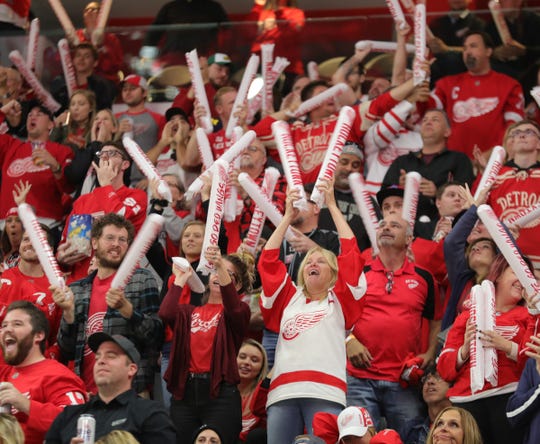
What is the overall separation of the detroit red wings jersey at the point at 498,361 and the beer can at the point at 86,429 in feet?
7.91

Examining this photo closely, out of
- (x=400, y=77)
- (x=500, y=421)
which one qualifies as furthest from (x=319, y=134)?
(x=500, y=421)

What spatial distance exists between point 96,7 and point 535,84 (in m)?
4.30

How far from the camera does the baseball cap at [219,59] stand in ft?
43.3

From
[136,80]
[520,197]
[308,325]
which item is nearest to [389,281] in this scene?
[308,325]

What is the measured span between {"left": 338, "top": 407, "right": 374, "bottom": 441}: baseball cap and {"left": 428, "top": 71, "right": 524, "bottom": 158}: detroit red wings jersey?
4493 millimetres

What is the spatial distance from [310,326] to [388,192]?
85.9 inches

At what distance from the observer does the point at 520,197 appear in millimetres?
10438

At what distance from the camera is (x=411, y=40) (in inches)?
521

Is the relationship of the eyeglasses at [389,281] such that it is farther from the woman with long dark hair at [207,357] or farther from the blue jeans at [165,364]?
the blue jeans at [165,364]

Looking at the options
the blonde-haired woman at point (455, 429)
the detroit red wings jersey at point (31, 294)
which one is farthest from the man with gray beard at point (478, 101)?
the blonde-haired woman at point (455, 429)

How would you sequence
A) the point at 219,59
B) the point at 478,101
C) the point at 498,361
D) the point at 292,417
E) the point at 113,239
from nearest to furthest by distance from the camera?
the point at 292,417
the point at 498,361
the point at 113,239
the point at 478,101
the point at 219,59

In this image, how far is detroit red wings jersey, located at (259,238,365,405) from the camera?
8.55 m

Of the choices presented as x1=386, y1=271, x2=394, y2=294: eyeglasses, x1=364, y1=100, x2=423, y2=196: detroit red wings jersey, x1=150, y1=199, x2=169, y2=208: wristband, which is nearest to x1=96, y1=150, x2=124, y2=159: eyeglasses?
x1=150, y1=199, x2=169, y2=208: wristband

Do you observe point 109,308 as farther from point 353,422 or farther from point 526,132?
point 526,132
